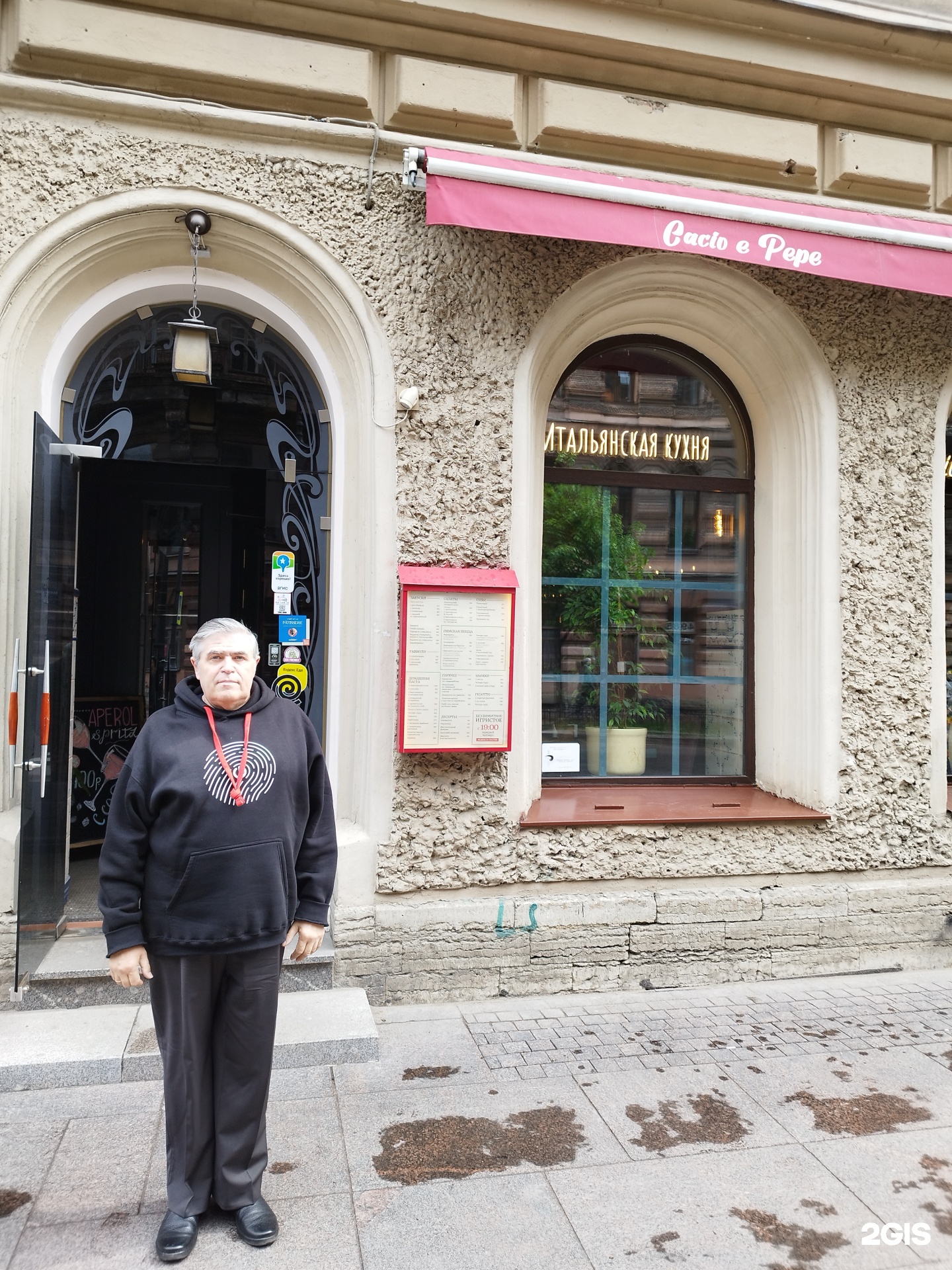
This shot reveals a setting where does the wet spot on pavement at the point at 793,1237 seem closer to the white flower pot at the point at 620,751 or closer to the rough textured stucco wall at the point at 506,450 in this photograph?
the rough textured stucco wall at the point at 506,450

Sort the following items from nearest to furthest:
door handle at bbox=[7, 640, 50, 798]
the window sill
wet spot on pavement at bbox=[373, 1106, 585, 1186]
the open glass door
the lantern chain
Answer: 1. wet spot on pavement at bbox=[373, 1106, 585, 1186]
2. the open glass door
3. door handle at bbox=[7, 640, 50, 798]
4. the lantern chain
5. the window sill

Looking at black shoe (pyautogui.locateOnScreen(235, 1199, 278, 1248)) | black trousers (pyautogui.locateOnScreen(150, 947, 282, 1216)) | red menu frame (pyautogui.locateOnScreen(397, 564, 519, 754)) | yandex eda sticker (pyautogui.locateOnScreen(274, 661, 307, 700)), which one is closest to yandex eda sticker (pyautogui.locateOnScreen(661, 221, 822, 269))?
red menu frame (pyautogui.locateOnScreen(397, 564, 519, 754))

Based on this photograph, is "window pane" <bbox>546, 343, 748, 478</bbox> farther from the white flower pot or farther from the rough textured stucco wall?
the white flower pot

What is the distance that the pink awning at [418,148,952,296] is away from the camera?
4301 mm

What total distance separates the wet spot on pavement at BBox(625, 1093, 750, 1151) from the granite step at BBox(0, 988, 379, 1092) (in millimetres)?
1182

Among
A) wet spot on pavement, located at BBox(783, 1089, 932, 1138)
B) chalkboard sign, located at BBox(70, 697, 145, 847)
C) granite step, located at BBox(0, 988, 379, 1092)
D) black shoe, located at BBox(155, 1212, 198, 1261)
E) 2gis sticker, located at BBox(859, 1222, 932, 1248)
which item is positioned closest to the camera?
black shoe, located at BBox(155, 1212, 198, 1261)

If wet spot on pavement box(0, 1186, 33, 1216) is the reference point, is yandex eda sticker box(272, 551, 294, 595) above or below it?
above

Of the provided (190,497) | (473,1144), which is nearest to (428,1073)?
(473,1144)

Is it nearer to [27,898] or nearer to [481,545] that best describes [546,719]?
[481,545]

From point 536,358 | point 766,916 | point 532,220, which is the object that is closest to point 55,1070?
point 766,916

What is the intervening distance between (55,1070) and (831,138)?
6.01 m

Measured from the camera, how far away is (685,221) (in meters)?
4.56

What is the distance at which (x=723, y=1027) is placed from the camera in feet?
14.0

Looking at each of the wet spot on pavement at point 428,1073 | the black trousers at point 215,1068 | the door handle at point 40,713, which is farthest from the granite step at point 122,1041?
the black trousers at point 215,1068
